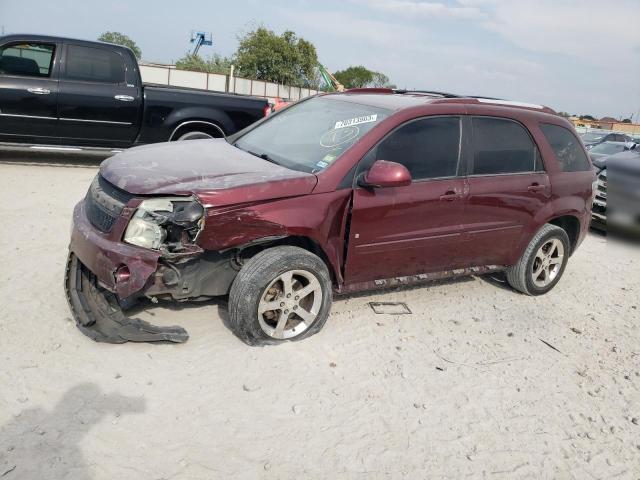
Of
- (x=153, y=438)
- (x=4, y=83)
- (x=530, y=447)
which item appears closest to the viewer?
(x=153, y=438)

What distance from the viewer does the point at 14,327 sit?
360 centimetres

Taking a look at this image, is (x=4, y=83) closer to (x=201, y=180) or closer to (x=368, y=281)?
A: (x=201, y=180)

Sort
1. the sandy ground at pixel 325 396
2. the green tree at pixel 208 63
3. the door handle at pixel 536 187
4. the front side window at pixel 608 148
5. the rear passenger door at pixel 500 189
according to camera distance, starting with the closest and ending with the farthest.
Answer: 1. the sandy ground at pixel 325 396
2. the rear passenger door at pixel 500 189
3. the door handle at pixel 536 187
4. the front side window at pixel 608 148
5. the green tree at pixel 208 63

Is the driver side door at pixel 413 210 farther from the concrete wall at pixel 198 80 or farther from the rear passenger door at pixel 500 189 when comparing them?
the concrete wall at pixel 198 80

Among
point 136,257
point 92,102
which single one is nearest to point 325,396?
point 136,257

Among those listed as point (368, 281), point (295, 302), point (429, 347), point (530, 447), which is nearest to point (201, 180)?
point (295, 302)

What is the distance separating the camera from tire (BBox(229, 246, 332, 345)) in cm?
357

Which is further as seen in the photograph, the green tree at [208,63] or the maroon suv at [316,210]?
the green tree at [208,63]

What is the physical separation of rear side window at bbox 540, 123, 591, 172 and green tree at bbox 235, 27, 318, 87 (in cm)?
4457

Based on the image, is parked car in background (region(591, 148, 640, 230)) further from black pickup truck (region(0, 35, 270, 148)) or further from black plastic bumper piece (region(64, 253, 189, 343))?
black plastic bumper piece (region(64, 253, 189, 343))

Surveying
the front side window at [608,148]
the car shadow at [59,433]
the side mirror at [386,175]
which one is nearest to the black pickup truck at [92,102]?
the side mirror at [386,175]

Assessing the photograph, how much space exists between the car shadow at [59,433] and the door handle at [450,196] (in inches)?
104

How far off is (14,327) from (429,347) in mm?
2889

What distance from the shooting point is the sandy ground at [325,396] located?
2711mm
